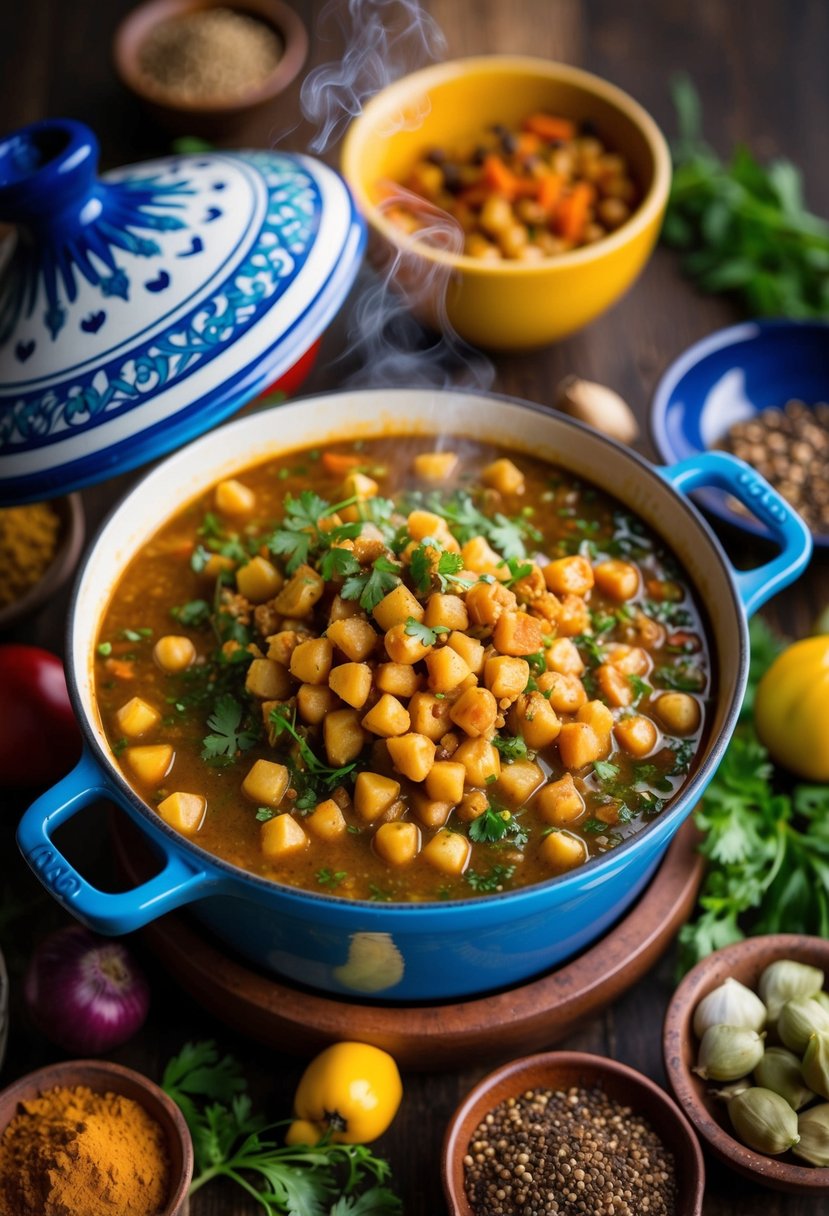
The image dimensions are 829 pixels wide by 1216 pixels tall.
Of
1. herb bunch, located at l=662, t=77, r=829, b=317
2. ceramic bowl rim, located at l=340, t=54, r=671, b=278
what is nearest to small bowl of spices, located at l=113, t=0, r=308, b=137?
ceramic bowl rim, located at l=340, t=54, r=671, b=278

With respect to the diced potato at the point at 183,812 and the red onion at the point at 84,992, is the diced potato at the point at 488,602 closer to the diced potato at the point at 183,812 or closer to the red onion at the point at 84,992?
the diced potato at the point at 183,812

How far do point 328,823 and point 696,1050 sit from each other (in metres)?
1.07

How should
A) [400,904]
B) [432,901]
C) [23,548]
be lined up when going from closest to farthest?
[400,904], [432,901], [23,548]

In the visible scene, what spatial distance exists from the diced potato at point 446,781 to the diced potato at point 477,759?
2cm

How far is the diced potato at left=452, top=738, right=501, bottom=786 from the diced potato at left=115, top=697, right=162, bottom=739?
0.76 metres

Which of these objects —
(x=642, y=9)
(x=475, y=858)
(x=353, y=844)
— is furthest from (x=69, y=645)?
(x=642, y=9)

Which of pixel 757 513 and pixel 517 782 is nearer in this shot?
pixel 517 782

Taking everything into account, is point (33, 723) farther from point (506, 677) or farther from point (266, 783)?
point (506, 677)

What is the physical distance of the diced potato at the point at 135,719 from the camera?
315 cm

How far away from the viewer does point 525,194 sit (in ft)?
15.8

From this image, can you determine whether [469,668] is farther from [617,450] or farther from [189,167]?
[189,167]

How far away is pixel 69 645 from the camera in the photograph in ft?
9.99

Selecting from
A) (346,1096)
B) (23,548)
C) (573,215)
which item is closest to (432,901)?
(346,1096)

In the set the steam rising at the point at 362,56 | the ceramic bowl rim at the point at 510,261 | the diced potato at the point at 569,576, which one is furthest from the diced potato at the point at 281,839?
the steam rising at the point at 362,56
